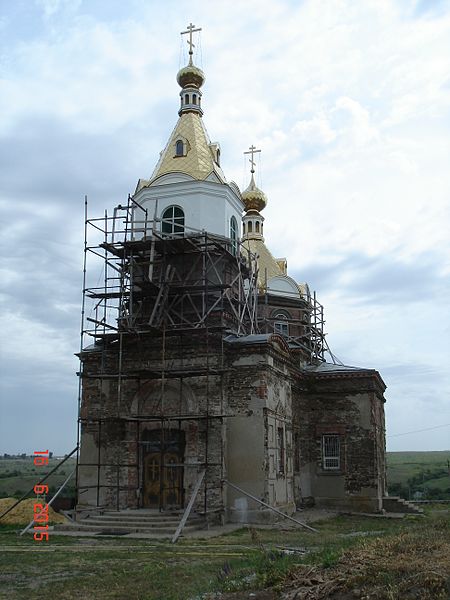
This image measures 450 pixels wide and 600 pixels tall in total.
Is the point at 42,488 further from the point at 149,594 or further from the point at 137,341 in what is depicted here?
the point at 149,594

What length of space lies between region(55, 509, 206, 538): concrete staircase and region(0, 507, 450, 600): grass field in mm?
1612

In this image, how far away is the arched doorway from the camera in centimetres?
2200

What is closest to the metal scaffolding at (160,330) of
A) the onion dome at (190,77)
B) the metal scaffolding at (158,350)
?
the metal scaffolding at (158,350)

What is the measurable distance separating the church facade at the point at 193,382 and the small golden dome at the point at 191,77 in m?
1.88

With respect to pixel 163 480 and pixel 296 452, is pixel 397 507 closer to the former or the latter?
pixel 296 452

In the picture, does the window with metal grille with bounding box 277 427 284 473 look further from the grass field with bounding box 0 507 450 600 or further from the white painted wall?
the white painted wall

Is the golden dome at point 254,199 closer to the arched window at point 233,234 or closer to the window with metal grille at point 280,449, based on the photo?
the arched window at point 233,234

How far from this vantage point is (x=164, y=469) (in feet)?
73.0

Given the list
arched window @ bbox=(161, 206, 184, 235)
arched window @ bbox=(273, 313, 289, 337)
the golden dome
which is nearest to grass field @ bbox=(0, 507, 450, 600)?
arched window @ bbox=(161, 206, 184, 235)

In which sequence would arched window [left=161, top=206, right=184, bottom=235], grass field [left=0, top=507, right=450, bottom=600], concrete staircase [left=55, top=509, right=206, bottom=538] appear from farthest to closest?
arched window [left=161, top=206, right=184, bottom=235] < concrete staircase [left=55, top=509, right=206, bottom=538] < grass field [left=0, top=507, right=450, bottom=600]

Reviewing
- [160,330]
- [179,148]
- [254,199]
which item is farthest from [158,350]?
[254,199]

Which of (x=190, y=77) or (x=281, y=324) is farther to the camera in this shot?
(x=281, y=324)

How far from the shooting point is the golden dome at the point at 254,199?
3803 cm
